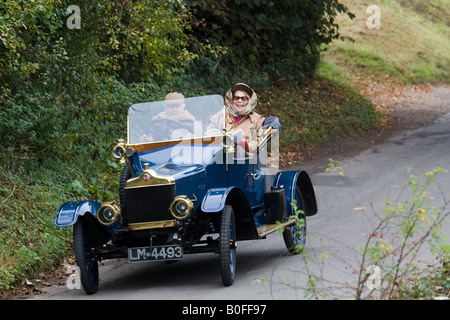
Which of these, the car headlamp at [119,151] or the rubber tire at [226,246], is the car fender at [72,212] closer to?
the car headlamp at [119,151]

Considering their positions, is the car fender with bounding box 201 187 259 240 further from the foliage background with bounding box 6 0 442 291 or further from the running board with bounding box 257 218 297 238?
the foliage background with bounding box 6 0 442 291

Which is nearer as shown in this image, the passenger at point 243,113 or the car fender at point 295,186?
the passenger at point 243,113

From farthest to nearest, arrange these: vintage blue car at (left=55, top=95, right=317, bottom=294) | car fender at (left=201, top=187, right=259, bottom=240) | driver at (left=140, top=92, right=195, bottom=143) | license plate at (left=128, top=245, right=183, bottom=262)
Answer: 1. driver at (left=140, top=92, right=195, bottom=143)
2. car fender at (left=201, top=187, right=259, bottom=240)
3. vintage blue car at (left=55, top=95, right=317, bottom=294)
4. license plate at (left=128, top=245, right=183, bottom=262)

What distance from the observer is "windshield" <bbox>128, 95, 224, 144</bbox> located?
8.64 m

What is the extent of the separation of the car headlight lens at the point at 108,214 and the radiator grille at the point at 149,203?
0.14m

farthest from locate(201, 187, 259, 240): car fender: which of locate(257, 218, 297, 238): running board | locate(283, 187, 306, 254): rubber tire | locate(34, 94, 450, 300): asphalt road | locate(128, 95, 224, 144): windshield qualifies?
locate(283, 187, 306, 254): rubber tire

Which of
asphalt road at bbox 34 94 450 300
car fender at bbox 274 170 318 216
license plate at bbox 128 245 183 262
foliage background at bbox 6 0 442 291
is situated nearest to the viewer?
asphalt road at bbox 34 94 450 300

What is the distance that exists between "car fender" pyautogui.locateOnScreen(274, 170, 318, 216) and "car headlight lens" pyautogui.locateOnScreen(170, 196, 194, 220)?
217cm

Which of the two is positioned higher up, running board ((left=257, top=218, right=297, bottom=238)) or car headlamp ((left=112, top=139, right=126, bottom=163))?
car headlamp ((left=112, top=139, right=126, bottom=163))

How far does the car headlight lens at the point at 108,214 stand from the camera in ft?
25.6

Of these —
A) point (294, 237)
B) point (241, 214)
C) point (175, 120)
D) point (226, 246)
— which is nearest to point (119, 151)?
point (175, 120)

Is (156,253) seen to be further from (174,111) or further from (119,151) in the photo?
(174,111)

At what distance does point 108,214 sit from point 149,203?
462mm

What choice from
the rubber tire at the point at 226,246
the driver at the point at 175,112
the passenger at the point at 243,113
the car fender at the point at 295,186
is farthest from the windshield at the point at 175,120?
the car fender at the point at 295,186
